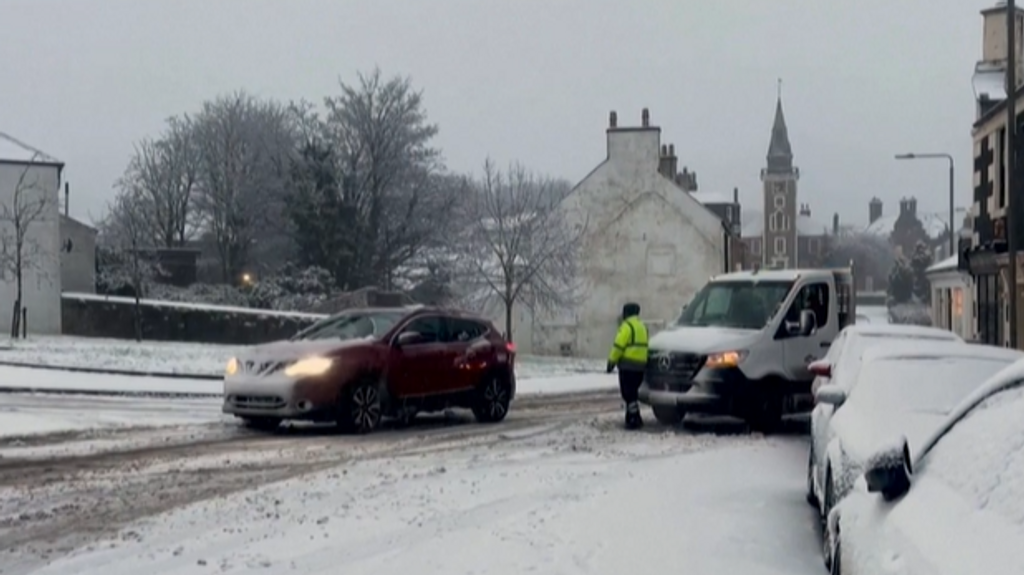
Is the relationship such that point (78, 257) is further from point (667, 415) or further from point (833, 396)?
point (833, 396)

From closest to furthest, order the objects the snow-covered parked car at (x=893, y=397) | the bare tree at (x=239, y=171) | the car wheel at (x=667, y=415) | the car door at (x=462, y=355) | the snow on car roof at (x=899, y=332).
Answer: the snow-covered parked car at (x=893, y=397)
the snow on car roof at (x=899, y=332)
the car wheel at (x=667, y=415)
the car door at (x=462, y=355)
the bare tree at (x=239, y=171)

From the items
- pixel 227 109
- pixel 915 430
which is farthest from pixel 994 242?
pixel 227 109

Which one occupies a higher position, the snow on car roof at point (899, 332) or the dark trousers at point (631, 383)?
the snow on car roof at point (899, 332)

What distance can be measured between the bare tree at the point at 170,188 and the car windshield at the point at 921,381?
61.7m

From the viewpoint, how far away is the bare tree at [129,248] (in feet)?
151

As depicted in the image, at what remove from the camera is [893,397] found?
24.9 feet

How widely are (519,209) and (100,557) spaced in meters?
40.3

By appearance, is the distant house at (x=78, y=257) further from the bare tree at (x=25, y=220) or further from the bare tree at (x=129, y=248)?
the bare tree at (x=25, y=220)

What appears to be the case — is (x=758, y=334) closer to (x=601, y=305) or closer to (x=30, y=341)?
(x=30, y=341)

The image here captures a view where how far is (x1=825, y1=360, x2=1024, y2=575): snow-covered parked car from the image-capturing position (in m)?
3.82

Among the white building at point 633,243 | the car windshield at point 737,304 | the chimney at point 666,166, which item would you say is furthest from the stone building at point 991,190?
the car windshield at point 737,304

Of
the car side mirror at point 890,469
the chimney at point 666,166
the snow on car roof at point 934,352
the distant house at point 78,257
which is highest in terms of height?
the chimney at point 666,166

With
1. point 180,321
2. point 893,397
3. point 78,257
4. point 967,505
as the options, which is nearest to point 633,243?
point 180,321

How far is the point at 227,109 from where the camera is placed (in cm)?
6731
